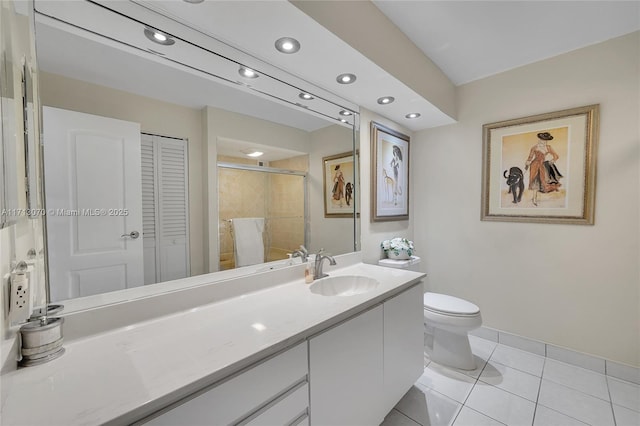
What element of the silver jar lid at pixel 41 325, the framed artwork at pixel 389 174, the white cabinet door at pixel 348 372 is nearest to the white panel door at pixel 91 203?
the silver jar lid at pixel 41 325

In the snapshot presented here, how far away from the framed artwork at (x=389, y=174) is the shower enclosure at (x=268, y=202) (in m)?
0.77

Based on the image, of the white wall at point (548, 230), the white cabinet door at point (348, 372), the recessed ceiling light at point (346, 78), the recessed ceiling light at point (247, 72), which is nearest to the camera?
the white cabinet door at point (348, 372)

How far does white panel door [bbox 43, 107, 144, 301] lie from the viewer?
867mm

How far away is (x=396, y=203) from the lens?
2.49 m

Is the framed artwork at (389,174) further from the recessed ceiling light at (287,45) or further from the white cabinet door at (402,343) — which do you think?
the recessed ceiling light at (287,45)

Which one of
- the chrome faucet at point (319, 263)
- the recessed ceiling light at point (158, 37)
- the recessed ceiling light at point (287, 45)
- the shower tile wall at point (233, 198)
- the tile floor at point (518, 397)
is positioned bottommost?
the tile floor at point (518, 397)

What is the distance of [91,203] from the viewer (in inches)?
36.3

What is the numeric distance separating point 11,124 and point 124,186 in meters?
0.37

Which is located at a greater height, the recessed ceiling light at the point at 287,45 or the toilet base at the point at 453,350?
the recessed ceiling light at the point at 287,45

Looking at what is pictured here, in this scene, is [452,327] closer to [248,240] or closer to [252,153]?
[248,240]

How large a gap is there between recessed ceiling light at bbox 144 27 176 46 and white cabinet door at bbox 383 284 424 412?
5.32 feet

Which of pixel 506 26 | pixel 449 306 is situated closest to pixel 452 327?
pixel 449 306

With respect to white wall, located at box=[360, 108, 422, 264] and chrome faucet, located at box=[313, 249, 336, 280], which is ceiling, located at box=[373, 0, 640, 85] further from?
chrome faucet, located at box=[313, 249, 336, 280]

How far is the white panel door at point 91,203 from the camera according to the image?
867 mm
